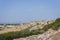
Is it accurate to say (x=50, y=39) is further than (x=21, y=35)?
No

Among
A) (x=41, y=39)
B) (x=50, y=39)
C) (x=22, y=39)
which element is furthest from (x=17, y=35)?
(x=50, y=39)

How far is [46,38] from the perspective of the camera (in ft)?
65.0

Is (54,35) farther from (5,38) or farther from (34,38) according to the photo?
(5,38)

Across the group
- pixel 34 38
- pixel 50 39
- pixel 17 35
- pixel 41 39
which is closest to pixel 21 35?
pixel 17 35

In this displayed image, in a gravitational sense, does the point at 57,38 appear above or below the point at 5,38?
below

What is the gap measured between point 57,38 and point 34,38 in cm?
394

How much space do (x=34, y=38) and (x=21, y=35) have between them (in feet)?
15.7

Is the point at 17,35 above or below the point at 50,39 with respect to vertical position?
above

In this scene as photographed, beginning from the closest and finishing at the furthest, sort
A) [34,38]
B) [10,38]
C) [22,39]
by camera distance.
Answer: [34,38] < [22,39] < [10,38]

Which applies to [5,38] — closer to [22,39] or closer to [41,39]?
[22,39]

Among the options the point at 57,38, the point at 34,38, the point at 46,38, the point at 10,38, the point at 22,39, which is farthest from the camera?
the point at 10,38

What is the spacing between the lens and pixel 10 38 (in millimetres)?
26172

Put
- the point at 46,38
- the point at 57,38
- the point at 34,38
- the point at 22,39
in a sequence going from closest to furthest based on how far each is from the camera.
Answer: the point at 57,38 < the point at 46,38 < the point at 34,38 < the point at 22,39

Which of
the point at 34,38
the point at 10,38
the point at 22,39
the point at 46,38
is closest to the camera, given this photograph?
the point at 46,38
